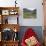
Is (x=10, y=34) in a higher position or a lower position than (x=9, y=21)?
lower

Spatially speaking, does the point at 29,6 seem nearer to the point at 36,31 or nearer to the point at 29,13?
the point at 29,13

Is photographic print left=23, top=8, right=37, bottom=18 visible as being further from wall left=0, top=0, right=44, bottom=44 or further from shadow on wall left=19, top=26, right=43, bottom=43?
shadow on wall left=19, top=26, right=43, bottom=43

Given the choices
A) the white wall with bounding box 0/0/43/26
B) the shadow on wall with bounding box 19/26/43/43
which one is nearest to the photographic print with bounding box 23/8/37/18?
the white wall with bounding box 0/0/43/26

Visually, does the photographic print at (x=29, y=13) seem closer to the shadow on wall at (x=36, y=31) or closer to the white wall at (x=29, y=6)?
the white wall at (x=29, y=6)

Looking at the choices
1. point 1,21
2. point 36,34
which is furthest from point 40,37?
point 1,21

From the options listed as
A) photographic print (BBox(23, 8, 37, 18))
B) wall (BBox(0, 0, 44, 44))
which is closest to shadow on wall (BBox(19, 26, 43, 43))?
wall (BBox(0, 0, 44, 44))

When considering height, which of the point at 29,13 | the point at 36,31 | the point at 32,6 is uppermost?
the point at 32,6

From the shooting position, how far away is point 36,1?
193 inches

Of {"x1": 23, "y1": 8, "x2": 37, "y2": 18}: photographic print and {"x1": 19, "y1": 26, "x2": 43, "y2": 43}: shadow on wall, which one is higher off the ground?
{"x1": 23, "y1": 8, "x2": 37, "y2": 18}: photographic print

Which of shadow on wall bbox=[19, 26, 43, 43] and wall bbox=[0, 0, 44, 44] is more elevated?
wall bbox=[0, 0, 44, 44]

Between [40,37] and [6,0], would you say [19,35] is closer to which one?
[40,37]

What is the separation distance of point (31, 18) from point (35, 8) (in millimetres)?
335

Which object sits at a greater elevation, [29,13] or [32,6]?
[32,6]

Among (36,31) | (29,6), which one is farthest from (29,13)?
(36,31)
